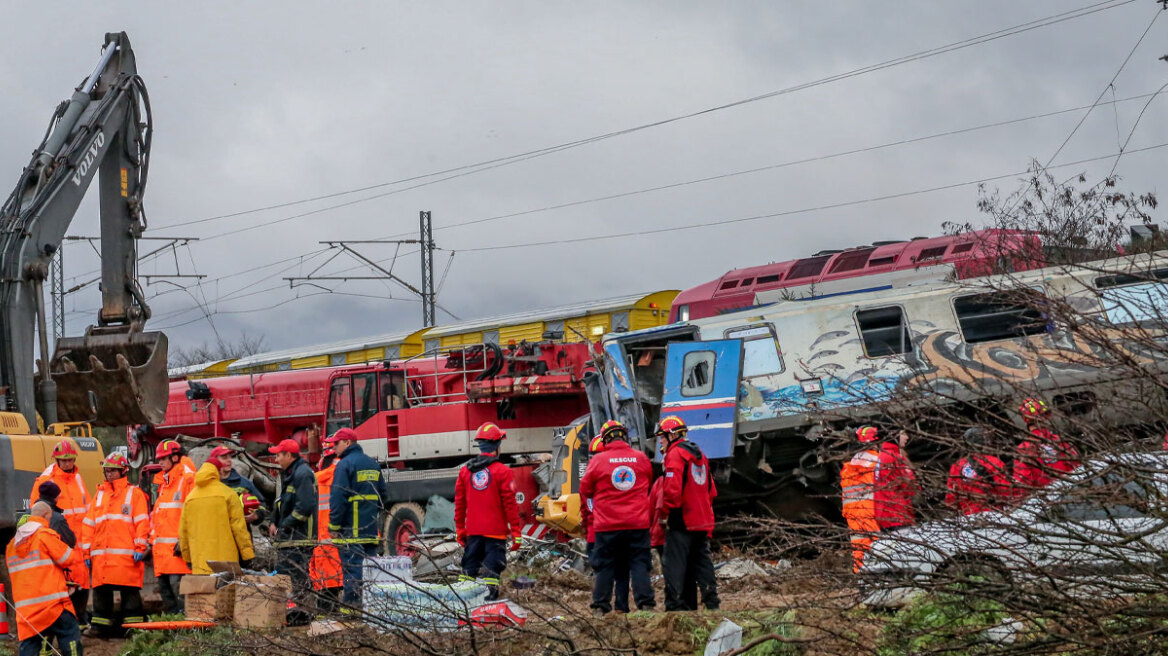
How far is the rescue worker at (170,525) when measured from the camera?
11.3 m

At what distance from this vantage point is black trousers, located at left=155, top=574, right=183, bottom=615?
11492 millimetres

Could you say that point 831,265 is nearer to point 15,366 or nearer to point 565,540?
point 565,540

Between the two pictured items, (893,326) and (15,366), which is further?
(893,326)

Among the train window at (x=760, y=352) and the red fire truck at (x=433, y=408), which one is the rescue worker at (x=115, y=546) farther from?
the train window at (x=760, y=352)

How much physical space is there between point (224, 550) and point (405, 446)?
8066 mm

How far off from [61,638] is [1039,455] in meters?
7.53

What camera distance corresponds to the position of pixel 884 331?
13.6 meters

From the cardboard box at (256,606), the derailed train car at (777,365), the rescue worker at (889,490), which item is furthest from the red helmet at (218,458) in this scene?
the rescue worker at (889,490)

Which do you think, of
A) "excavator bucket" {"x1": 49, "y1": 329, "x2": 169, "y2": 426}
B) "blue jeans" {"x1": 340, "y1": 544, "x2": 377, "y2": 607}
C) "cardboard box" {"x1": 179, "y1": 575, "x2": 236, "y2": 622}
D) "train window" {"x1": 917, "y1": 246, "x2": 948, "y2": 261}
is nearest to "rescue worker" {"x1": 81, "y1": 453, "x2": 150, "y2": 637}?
"cardboard box" {"x1": 179, "y1": 575, "x2": 236, "y2": 622}

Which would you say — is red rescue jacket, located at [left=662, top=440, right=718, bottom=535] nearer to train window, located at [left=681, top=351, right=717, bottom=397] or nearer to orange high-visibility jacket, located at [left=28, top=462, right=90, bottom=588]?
train window, located at [left=681, top=351, right=717, bottom=397]

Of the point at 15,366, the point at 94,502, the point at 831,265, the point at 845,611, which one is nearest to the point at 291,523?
the point at 94,502

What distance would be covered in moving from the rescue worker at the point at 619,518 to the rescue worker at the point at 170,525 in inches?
156

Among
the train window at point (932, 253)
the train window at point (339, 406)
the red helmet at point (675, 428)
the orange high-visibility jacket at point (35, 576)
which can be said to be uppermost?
the train window at point (932, 253)

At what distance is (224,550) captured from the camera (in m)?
10.7
